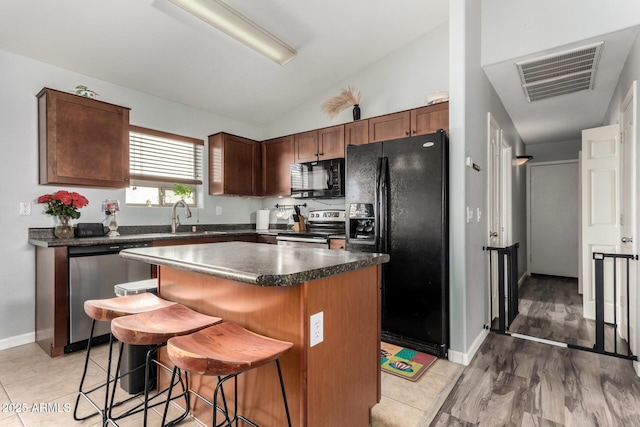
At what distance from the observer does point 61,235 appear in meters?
3.01

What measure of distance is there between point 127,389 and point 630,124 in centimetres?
437

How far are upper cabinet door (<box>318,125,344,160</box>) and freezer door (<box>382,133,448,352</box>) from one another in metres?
1.24

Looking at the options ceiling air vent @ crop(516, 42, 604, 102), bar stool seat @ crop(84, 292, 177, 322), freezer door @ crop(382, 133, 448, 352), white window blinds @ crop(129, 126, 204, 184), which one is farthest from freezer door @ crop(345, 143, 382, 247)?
white window blinds @ crop(129, 126, 204, 184)

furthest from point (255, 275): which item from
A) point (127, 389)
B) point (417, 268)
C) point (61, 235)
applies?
point (61, 235)

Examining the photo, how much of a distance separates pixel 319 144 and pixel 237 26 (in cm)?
182

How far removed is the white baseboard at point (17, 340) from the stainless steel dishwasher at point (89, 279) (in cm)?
58

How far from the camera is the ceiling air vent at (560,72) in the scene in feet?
9.45

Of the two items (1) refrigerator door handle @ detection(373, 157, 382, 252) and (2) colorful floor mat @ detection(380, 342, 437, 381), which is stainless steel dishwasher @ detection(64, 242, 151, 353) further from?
(2) colorful floor mat @ detection(380, 342, 437, 381)

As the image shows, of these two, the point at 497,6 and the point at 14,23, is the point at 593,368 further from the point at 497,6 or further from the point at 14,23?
the point at 14,23

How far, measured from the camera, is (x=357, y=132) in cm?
396

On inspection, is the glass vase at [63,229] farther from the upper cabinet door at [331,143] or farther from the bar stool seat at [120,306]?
the upper cabinet door at [331,143]

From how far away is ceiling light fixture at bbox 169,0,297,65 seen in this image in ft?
8.24

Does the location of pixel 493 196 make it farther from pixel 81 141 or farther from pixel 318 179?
pixel 81 141

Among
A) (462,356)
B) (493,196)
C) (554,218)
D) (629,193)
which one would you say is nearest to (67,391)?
(462,356)
